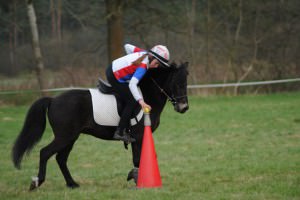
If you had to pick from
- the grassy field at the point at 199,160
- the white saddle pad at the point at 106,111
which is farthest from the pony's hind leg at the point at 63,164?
the white saddle pad at the point at 106,111

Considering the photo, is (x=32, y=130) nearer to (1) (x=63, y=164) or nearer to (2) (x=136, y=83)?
(1) (x=63, y=164)

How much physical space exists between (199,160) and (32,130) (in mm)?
3778

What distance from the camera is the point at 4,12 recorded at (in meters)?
30.0

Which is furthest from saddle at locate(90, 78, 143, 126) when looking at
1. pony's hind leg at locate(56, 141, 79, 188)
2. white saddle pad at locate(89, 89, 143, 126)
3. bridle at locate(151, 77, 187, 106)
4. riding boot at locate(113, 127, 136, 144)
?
pony's hind leg at locate(56, 141, 79, 188)

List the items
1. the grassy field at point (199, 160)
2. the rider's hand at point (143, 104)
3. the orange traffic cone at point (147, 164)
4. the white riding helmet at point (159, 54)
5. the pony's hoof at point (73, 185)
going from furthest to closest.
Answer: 1. the pony's hoof at point (73, 185)
2. the white riding helmet at point (159, 54)
3. the orange traffic cone at point (147, 164)
4. the rider's hand at point (143, 104)
5. the grassy field at point (199, 160)

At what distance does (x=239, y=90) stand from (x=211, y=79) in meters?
1.45

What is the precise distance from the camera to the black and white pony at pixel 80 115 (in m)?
7.34

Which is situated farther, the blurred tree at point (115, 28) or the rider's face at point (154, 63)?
the blurred tree at point (115, 28)

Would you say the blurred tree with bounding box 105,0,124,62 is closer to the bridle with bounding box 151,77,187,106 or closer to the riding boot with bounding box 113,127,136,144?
the bridle with bounding box 151,77,187,106

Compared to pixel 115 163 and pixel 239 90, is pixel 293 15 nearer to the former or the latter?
pixel 239 90

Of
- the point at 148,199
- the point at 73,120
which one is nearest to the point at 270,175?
the point at 148,199

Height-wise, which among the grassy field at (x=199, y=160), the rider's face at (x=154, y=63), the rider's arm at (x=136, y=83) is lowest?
the grassy field at (x=199, y=160)

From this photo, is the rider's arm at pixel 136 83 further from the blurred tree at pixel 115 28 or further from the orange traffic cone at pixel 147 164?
the blurred tree at pixel 115 28

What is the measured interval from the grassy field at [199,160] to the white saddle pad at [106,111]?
953 mm
